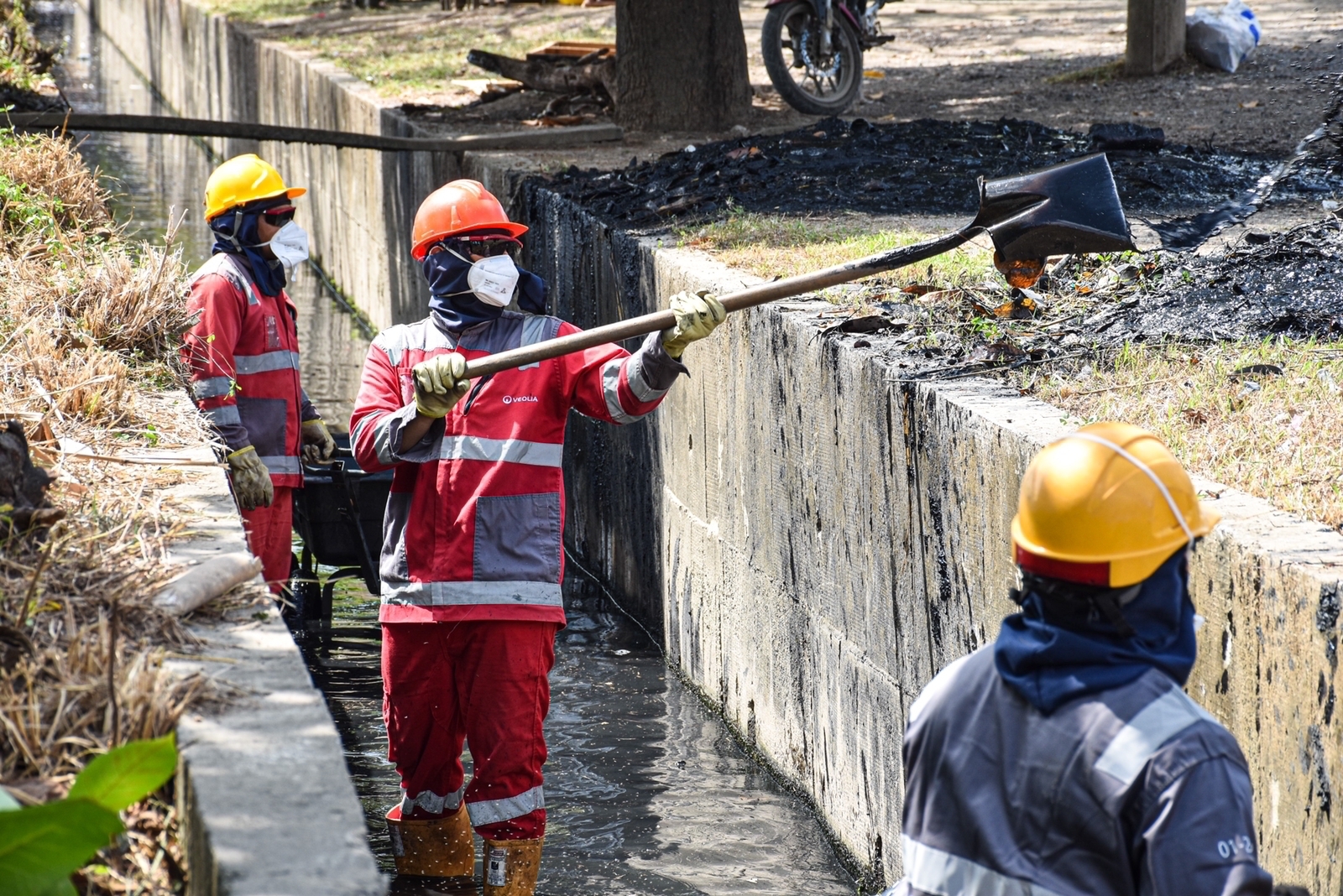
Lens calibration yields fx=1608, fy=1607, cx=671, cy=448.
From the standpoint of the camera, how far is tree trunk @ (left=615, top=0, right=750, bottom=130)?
1250 cm

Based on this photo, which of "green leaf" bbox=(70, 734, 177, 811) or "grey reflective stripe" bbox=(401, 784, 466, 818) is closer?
"green leaf" bbox=(70, 734, 177, 811)

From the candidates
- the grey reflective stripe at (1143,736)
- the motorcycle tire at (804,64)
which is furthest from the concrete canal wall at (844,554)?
the motorcycle tire at (804,64)

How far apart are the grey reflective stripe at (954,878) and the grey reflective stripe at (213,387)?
378 centimetres

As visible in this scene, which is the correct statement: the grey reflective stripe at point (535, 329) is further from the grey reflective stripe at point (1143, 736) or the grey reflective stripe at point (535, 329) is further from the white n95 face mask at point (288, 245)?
the grey reflective stripe at point (1143, 736)

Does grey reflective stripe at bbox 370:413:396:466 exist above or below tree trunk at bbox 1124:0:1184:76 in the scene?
below

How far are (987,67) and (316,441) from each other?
34.3ft

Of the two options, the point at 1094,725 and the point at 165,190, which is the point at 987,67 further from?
the point at 1094,725

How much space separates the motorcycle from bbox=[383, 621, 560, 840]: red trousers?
8.88 meters

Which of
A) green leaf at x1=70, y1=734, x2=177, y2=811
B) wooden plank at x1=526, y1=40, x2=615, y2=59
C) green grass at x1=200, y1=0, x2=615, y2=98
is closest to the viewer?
green leaf at x1=70, y1=734, x2=177, y2=811

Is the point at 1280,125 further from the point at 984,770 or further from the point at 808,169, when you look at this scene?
the point at 984,770

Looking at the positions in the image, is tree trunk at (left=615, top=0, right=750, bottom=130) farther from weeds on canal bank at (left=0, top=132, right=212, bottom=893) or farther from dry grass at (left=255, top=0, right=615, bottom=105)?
weeds on canal bank at (left=0, top=132, right=212, bottom=893)

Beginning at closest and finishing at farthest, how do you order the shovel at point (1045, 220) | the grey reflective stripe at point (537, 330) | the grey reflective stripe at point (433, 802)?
the grey reflective stripe at point (537, 330)
the grey reflective stripe at point (433, 802)
the shovel at point (1045, 220)

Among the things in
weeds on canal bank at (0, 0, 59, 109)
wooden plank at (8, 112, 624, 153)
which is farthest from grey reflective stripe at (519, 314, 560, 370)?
weeds on canal bank at (0, 0, 59, 109)

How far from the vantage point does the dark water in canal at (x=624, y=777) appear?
18.4ft
